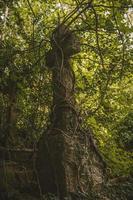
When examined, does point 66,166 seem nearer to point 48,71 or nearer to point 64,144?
point 64,144

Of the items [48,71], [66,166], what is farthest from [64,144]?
[48,71]

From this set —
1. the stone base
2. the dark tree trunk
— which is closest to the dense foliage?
the dark tree trunk

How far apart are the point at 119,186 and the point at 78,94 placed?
7.69 feet

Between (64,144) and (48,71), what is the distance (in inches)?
68.1

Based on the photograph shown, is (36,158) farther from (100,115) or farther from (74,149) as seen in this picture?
(100,115)

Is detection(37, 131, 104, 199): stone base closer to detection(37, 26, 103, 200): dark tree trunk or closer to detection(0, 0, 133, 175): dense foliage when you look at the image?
detection(37, 26, 103, 200): dark tree trunk

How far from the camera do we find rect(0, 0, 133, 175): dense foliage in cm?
767

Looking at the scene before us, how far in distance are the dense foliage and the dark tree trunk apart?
257 millimetres

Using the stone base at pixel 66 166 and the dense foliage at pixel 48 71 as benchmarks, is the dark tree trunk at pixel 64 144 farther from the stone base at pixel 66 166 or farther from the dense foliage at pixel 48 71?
the dense foliage at pixel 48 71

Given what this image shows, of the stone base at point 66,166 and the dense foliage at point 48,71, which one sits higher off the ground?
→ the dense foliage at point 48,71

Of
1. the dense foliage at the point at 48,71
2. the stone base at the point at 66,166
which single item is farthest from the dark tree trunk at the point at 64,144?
the dense foliage at the point at 48,71

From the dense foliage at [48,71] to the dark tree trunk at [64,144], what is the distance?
26 centimetres

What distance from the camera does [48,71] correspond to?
312 inches

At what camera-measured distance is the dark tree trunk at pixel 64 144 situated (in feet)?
22.9
